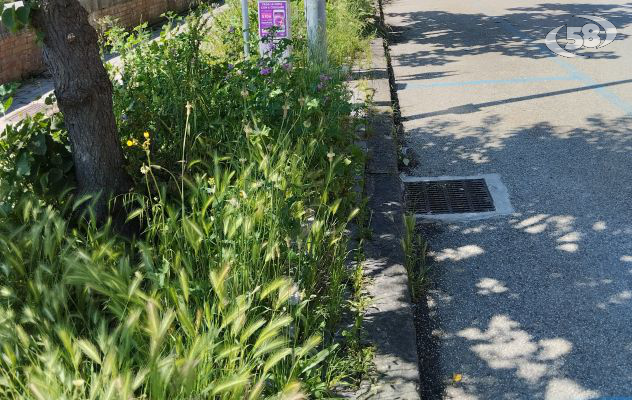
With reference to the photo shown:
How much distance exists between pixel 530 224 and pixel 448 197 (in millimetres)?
790

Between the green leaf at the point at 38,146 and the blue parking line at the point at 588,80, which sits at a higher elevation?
the green leaf at the point at 38,146

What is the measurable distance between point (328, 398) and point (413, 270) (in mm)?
1897

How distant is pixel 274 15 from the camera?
8.39m

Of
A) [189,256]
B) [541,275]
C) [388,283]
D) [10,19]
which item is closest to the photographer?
[189,256]

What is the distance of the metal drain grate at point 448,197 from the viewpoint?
19.4ft

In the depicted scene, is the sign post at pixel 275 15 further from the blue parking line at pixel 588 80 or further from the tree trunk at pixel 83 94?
the tree trunk at pixel 83 94

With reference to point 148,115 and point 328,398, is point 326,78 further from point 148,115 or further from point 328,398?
point 328,398

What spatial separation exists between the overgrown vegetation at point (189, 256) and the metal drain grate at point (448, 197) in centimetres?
81

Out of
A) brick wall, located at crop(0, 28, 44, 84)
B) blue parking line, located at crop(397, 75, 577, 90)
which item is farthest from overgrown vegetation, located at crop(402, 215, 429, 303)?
brick wall, located at crop(0, 28, 44, 84)

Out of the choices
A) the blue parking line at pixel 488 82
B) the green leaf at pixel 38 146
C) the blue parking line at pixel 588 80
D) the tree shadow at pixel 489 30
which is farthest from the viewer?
the tree shadow at pixel 489 30

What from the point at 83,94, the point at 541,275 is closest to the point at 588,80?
the point at 541,275

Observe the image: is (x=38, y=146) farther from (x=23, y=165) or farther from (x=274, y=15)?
(x=274, y=15)

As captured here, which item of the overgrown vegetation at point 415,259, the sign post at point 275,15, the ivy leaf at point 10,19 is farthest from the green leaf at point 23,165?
the sign post at point 275,15

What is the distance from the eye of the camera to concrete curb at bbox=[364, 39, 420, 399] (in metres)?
3.46
